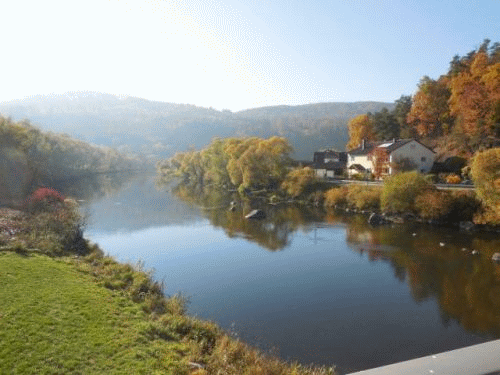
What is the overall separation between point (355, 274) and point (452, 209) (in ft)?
56.6

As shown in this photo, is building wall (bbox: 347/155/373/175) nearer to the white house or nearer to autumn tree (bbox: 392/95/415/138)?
the white house

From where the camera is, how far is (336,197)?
1834 inches

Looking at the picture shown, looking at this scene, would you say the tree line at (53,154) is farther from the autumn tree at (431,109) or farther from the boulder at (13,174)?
the autumn tree at (431,109)

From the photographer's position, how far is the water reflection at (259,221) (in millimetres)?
32531

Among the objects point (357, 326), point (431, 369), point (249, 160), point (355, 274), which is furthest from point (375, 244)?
point (249, 160)

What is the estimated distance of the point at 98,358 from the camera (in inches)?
342

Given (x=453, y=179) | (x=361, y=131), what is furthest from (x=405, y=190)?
(x=361, y=131)

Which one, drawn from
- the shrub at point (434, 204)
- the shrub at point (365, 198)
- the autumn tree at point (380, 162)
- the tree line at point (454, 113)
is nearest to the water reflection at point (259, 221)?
the shrub at point (365, 198)

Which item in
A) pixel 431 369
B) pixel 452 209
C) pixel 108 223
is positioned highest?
pixel 431 369

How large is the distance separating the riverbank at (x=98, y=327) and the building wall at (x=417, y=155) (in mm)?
43016

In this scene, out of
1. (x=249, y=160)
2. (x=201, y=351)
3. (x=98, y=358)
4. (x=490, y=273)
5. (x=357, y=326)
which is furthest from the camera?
(x=249, y=160)

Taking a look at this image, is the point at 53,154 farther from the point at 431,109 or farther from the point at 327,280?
the point at 327,280

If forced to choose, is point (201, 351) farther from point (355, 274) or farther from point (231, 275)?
point (355, 274)

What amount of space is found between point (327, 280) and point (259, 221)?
18.6 metres
